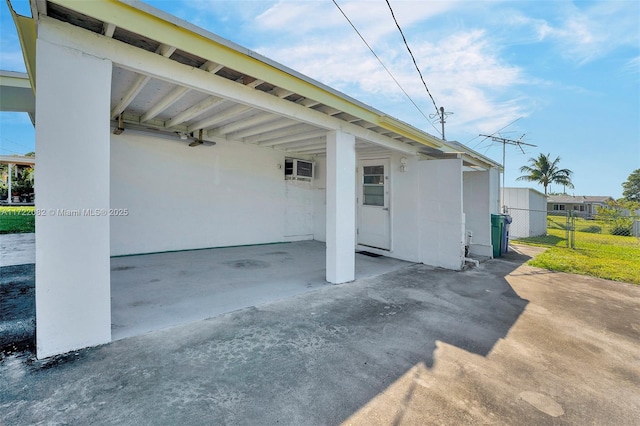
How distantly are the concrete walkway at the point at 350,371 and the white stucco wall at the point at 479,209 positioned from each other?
388cm

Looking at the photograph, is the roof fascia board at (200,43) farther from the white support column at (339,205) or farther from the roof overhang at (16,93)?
the roof overhang at (16,93)

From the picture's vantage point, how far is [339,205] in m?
4.44

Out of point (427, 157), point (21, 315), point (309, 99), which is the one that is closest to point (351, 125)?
point (309, 99)

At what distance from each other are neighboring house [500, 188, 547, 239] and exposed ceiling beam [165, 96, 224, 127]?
1196 cm

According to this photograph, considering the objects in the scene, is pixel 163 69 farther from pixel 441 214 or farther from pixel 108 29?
pixel 441 214

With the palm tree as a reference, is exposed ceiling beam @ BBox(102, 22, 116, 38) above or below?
below

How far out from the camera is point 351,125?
4.55m

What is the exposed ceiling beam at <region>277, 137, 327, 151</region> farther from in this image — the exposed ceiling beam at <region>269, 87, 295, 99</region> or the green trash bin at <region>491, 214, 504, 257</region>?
the green trash bin at <region>491, 214, 504, 257</region>

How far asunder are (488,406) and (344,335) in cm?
127

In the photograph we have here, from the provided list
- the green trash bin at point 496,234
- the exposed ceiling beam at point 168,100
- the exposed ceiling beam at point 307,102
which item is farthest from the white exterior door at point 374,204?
the exposed ceiling beam at point 168,100

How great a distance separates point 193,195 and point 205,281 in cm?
295

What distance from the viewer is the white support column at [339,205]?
439 centimetres

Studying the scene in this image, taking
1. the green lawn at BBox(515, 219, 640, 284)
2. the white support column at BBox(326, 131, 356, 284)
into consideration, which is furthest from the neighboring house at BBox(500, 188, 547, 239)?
the white support column at BBox(326, 131, 356, 284)

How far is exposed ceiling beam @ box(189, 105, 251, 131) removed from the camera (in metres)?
4.05
